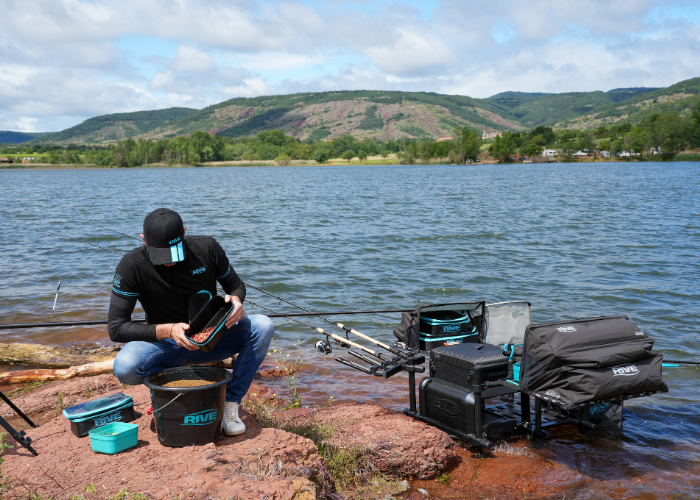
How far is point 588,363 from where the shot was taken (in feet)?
13.6

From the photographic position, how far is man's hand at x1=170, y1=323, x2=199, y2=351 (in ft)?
11.8

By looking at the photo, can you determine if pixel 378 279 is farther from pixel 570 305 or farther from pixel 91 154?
pixel 91 154

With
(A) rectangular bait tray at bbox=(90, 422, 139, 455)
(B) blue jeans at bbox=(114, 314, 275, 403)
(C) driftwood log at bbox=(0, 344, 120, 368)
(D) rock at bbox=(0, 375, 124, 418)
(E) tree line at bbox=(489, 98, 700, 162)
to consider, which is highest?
→ (E) tree line at bbox=(489, 98, 700, 162)

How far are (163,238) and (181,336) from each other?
67cm

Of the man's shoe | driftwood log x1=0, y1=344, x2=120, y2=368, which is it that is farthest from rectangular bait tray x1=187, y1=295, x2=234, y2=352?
driftwood log x1=0, y1=344, x2=120, y2=368

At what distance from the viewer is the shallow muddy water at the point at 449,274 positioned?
5418 mm

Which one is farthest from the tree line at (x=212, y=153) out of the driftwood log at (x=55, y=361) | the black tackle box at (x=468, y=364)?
the black tackle box at (x=468, y=364)

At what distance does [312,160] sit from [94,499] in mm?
150708

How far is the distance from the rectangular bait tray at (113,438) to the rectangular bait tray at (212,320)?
721 millimetres

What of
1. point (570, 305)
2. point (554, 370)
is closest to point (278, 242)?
point (570, 305)

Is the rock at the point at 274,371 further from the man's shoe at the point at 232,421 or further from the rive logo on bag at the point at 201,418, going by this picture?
the rive logo on bag at the point at 201,418

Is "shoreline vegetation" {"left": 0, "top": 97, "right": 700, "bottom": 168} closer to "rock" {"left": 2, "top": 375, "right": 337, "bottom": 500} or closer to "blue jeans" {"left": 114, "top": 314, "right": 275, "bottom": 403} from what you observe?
"blue jeans" {"left": 114, "top": 314, "right": 275, "bottom": 403}

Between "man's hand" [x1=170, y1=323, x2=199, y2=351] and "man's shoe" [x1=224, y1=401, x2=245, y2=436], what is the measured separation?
0.59 m

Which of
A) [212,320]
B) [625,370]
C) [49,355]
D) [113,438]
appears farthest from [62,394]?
[625,370]
